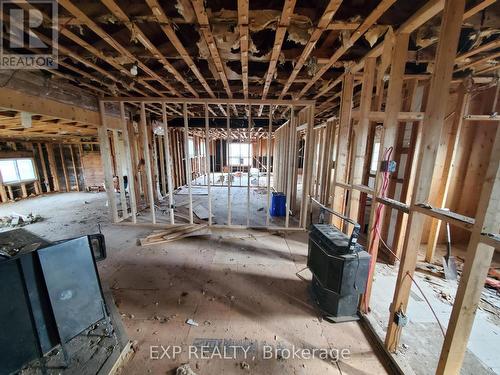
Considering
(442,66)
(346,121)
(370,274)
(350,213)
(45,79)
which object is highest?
(45,79)

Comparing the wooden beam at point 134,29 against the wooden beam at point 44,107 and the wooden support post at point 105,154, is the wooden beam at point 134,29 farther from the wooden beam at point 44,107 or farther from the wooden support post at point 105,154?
the wooden support post at point 105,154

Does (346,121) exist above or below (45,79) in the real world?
below

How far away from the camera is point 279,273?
2.80 metres

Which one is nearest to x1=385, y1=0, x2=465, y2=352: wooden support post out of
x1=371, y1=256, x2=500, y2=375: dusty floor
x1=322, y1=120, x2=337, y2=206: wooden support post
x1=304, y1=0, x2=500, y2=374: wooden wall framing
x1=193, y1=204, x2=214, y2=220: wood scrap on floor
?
x1=304, y1=0, x2=500, y2=374: wooden wall framing

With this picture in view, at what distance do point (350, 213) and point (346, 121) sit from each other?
1150 mm

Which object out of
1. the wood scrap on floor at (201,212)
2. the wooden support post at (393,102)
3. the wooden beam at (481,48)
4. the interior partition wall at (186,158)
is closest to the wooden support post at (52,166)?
the interior partition wall at (186,158)

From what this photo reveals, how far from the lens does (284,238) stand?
390 centimetres

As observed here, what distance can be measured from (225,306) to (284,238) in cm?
197

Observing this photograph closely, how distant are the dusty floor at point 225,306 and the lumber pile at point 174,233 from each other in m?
0.18

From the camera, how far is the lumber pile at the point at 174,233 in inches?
142

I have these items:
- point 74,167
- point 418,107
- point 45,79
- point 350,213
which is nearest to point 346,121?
point 350,213

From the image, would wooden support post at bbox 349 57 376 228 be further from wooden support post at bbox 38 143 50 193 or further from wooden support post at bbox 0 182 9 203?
wooden support post at bbox 38 143 50 193

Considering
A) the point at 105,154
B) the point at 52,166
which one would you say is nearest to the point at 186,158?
the point at 105,154

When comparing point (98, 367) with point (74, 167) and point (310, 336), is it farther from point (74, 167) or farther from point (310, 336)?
point (74, 167)
